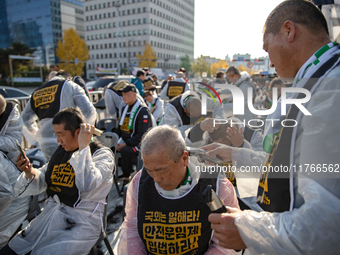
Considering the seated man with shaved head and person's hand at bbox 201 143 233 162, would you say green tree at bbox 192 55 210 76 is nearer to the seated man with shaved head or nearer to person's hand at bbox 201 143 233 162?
the seated man with shaved head

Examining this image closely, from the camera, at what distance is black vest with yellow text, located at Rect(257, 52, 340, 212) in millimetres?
975

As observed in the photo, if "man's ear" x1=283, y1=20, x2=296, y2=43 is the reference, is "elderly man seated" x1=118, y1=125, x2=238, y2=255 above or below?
below

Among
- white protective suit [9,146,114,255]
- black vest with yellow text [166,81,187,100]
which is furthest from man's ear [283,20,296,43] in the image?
black vest with yellow text [166,81,187,100]

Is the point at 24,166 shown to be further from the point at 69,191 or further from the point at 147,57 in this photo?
the point at 147,57

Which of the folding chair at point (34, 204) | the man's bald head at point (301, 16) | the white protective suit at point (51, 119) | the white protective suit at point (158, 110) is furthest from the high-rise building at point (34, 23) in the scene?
the man's bald head at point (301, 16)

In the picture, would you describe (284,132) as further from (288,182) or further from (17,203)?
(17,203)

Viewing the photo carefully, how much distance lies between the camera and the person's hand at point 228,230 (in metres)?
1.02

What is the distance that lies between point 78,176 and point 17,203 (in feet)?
3.00

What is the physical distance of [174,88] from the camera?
7340 mm

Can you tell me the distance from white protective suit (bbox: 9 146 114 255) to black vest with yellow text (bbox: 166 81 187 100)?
529cm

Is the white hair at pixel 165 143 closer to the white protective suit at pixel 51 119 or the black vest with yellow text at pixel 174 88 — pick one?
the white protective suit at pixel 51 119

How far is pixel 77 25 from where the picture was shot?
79.5 m

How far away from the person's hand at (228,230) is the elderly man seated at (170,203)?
56cm

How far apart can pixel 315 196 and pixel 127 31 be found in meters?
77.9
